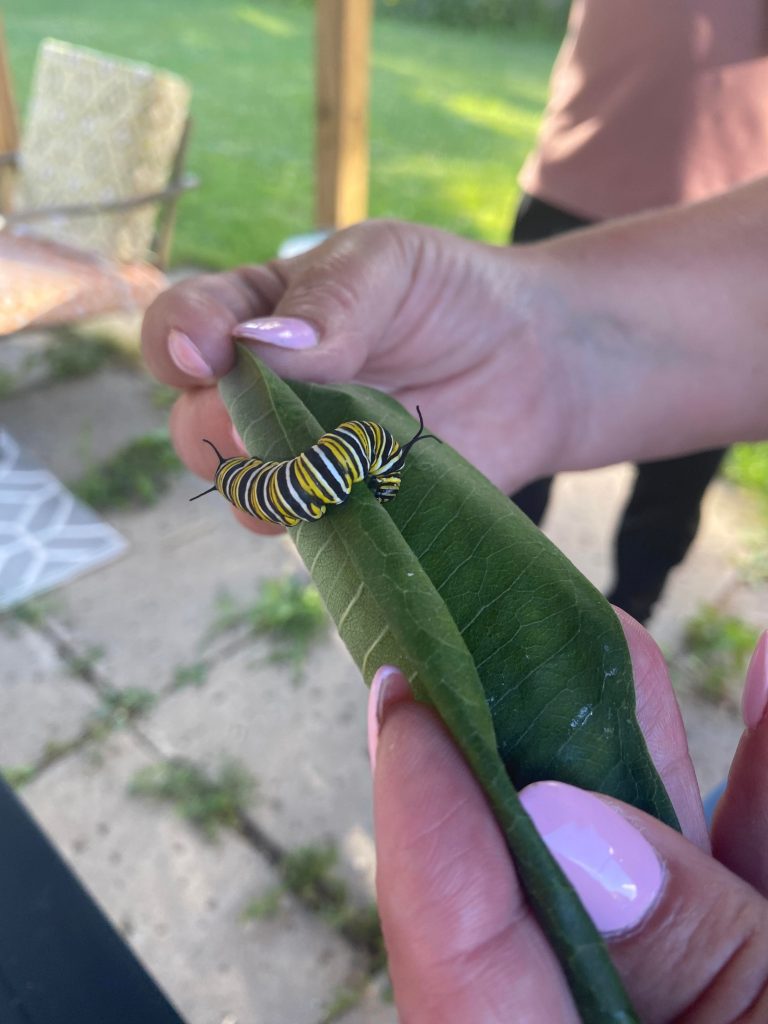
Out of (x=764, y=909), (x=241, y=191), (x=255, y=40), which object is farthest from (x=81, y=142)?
(x=255, y=40)

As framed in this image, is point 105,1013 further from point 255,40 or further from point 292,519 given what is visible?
point 255,40

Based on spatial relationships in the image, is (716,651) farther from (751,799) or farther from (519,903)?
(519,903)

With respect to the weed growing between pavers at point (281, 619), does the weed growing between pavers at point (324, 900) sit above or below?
below

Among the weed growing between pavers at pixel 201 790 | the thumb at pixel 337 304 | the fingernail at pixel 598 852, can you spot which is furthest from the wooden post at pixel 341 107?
the fingernail at pixel 598 852

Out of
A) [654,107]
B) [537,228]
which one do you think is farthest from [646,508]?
[654,107]

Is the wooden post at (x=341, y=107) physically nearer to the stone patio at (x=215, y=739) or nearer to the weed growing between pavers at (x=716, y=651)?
the stone patio at (x=215, y=739)
